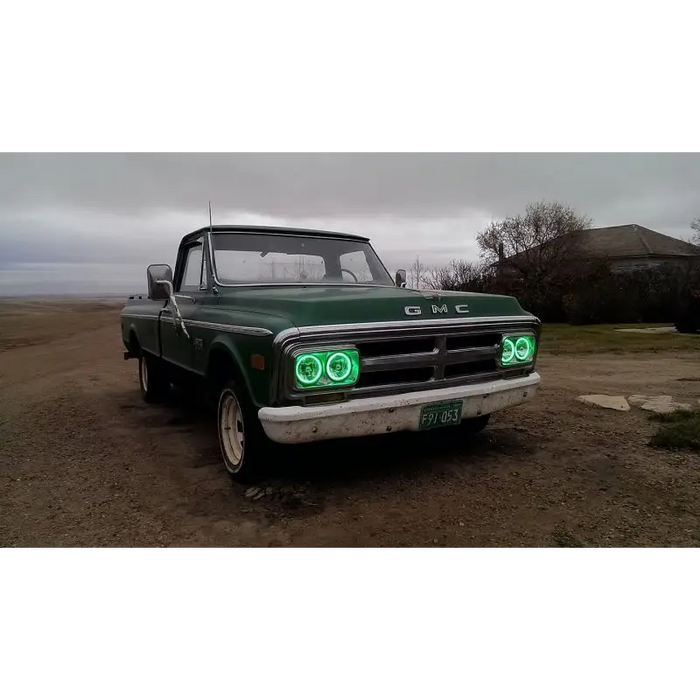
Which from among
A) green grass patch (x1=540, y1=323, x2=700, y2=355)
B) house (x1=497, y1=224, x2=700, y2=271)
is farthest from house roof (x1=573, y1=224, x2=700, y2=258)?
green grass patch (x1=540, y1=323, x2=700, y2=355)

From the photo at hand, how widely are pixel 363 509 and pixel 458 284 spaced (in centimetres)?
1938

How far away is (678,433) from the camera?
13.9 ft

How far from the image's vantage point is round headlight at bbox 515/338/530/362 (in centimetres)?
387

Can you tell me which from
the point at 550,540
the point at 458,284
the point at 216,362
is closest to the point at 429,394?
the point at 550,540

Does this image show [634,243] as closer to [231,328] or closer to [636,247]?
[636,247]

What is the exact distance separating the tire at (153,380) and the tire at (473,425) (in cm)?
337

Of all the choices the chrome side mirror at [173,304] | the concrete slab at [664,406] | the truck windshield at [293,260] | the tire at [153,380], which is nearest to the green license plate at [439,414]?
the truck windshield at [293,260]

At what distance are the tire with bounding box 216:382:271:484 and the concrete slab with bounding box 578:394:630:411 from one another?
381 centimetres

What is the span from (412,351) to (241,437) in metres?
1.32

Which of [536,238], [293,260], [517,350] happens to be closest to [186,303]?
[293,260]

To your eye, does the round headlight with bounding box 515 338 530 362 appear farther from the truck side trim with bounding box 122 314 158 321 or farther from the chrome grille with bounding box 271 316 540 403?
the truck side trim with bounding box 122 314 158 321

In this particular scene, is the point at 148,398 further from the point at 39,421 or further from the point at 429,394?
the point at 429,394

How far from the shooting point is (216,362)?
3785mm

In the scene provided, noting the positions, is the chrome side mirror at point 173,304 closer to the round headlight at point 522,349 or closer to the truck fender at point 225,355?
the truck fender at point 225,355
